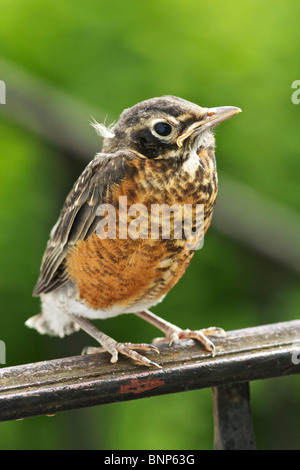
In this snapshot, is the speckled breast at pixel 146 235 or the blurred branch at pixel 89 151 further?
the blurred branch at pixel 89 151

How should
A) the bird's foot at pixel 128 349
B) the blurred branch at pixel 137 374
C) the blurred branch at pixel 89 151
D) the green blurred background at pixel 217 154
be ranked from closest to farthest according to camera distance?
the blurred branch at pixel 137 374
the bird's foot at pixel 128 349
the blurred branch at pixel 89 151
the green blurred background at pixel 217 154

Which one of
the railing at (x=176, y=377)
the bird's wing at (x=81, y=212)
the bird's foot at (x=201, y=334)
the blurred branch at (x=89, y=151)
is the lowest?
the railing at (x=176, y=377)

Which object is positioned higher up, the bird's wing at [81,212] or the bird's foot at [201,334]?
the bird's wing at [81,212]

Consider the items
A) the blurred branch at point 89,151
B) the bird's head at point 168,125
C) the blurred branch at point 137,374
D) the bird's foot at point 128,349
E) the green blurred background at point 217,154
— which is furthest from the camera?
the green blurred background at point 217,154

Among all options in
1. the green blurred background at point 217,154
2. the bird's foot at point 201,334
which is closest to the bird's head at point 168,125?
the bird's foot at point 201,334

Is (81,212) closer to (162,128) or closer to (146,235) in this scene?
(146,235)

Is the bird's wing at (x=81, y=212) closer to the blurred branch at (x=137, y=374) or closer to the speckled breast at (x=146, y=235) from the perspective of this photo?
the speckled breast at (x=146, y=235)

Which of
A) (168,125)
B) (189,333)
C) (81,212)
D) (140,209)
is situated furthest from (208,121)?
(189,333)
